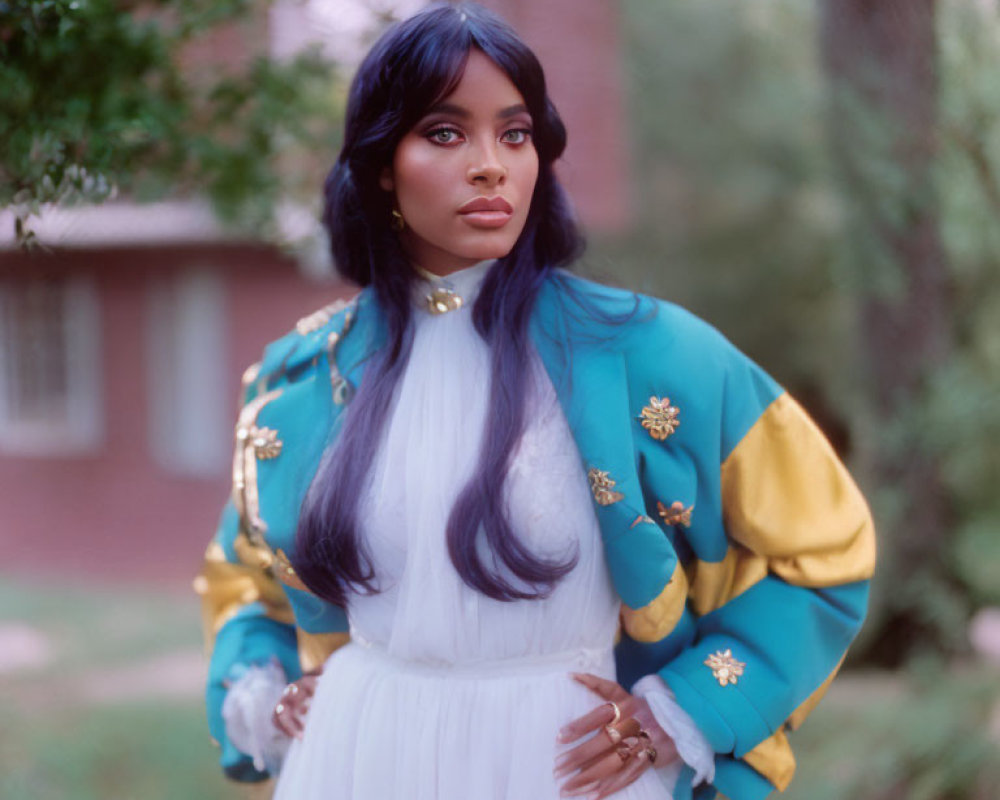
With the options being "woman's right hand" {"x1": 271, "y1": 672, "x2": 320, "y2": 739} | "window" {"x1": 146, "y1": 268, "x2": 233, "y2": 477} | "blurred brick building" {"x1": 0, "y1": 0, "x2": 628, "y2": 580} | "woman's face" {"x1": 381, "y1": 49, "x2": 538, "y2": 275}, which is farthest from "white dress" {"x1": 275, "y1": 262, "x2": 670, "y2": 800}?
"window" {"x1": 146, "y1": 268, "x2": 233, "y2": 477}

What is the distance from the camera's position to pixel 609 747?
170 cm

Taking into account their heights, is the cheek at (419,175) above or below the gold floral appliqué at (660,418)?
above

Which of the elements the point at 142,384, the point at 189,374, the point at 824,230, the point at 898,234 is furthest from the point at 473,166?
the point at 142,384

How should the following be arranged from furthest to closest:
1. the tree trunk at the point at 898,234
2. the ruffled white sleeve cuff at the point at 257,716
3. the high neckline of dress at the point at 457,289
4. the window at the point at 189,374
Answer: the window at the point at 189,374 < the tree trunk at the point at 898,234 < the ruffled white sleeve cuff at the point at 257,716 < the high neckline of dress at the point at 457,289

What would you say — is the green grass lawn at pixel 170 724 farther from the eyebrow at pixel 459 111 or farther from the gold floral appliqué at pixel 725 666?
the eyebrow at pixel 459 111

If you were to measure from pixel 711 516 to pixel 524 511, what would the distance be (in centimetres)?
31

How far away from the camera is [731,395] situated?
5.86ft

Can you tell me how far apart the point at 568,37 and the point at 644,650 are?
6281 millimetres

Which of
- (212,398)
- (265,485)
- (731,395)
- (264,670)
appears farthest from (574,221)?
(212,398)

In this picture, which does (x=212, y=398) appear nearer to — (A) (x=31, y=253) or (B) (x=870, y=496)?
(B) (x=870, y=496)

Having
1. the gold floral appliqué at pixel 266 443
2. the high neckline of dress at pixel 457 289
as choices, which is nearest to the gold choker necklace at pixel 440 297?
the high neckline of dress at pixel 457 289

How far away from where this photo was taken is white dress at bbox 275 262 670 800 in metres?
1.71

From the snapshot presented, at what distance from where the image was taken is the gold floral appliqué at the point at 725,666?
1.75 metres

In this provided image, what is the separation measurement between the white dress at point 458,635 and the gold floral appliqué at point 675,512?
0.11m
